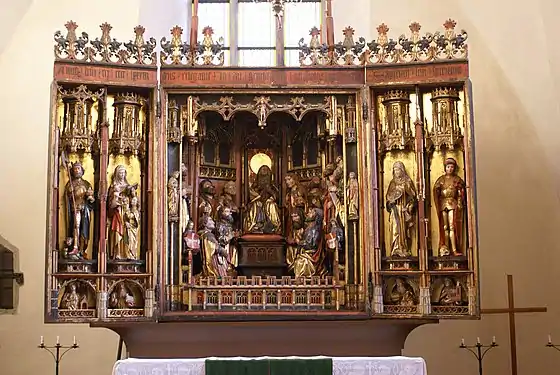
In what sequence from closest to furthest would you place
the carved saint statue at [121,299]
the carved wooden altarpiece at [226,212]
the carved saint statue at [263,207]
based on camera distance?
the carved wooden altarpiece at [226,212] < the carved saint statue at [121,299] < the carved saint statue at [263,207]

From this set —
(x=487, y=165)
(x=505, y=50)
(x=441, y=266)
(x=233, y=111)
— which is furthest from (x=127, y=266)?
(x=505, y=50)

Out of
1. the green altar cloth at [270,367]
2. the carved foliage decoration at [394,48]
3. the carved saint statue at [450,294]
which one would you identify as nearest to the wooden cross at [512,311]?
the carved saint statue at [450,294]

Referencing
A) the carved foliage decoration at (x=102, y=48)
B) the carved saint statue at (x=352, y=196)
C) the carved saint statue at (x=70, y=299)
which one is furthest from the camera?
the carved saint statue at (x=352, y=196)

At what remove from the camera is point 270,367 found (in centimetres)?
995

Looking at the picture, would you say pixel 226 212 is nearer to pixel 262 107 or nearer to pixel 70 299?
pixel 262 107

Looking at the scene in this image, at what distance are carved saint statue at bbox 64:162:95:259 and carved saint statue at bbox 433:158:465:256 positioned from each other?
5.02m

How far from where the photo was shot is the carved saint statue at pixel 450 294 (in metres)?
11.6

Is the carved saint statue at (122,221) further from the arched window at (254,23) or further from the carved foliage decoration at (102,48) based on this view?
the arched window at (254,23)

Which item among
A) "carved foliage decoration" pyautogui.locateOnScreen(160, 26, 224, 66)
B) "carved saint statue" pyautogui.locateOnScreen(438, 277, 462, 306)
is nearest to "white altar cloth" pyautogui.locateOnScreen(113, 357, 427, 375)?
"carved saint statue" pyautogui.locateOnScreen(438, 277, 462, 306)

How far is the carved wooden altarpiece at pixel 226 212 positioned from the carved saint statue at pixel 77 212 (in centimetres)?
2

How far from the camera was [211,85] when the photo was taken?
12.3m

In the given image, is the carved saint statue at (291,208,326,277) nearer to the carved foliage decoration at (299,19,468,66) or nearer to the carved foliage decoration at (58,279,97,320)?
the carved foliage decoration at (299,19,468,66)

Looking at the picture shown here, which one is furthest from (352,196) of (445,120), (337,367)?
(337,367)

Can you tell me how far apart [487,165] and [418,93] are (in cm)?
328
